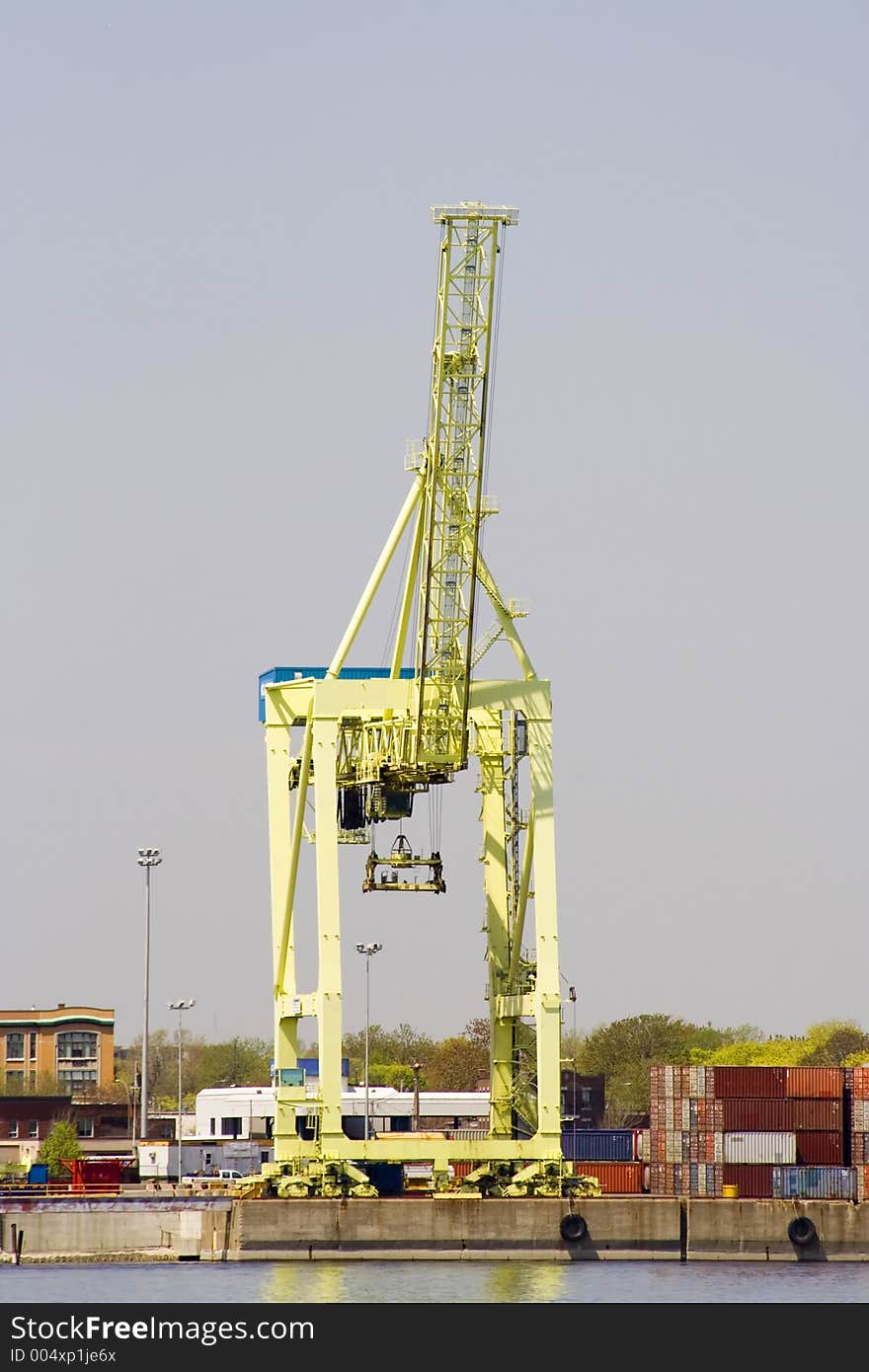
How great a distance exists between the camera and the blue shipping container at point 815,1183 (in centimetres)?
7712

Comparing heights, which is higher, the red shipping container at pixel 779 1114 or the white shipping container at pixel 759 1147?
the red shipping container at pixel 779 1114

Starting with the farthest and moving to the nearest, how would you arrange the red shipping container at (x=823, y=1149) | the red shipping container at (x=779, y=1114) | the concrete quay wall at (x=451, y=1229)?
the red shipping container at (x=779, y=1114) → the red shipping container at (x=823, y=1149) → the concrete quay wall at (x=451, y=1229)

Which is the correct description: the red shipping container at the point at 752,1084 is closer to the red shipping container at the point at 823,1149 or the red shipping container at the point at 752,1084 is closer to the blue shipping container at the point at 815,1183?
the red shipping container at the point at 823,1149

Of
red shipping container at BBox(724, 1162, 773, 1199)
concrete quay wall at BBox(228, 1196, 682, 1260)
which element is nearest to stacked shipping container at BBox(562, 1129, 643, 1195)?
red shipping container at BBox(724, 1162, 773, 1199)

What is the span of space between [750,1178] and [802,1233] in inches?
191

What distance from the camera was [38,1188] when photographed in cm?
8769

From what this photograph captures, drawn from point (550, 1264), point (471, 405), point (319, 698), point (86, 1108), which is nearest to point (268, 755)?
point (319, 698)

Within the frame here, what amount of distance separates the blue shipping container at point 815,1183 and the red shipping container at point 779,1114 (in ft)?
5.10

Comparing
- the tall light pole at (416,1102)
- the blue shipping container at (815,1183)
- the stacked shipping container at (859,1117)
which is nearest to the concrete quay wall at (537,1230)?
the blue shipping container at (815,1183)

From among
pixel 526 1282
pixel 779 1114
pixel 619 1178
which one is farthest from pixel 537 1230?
pixel 619 1178

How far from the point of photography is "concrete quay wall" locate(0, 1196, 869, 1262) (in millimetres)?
73625

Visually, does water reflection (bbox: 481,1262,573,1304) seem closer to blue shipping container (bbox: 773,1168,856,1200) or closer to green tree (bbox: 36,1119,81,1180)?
blue shipping container (bbox: 773,1168,856,1200)

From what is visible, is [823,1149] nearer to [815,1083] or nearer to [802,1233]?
[815,1083]

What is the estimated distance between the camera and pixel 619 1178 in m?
84.2
